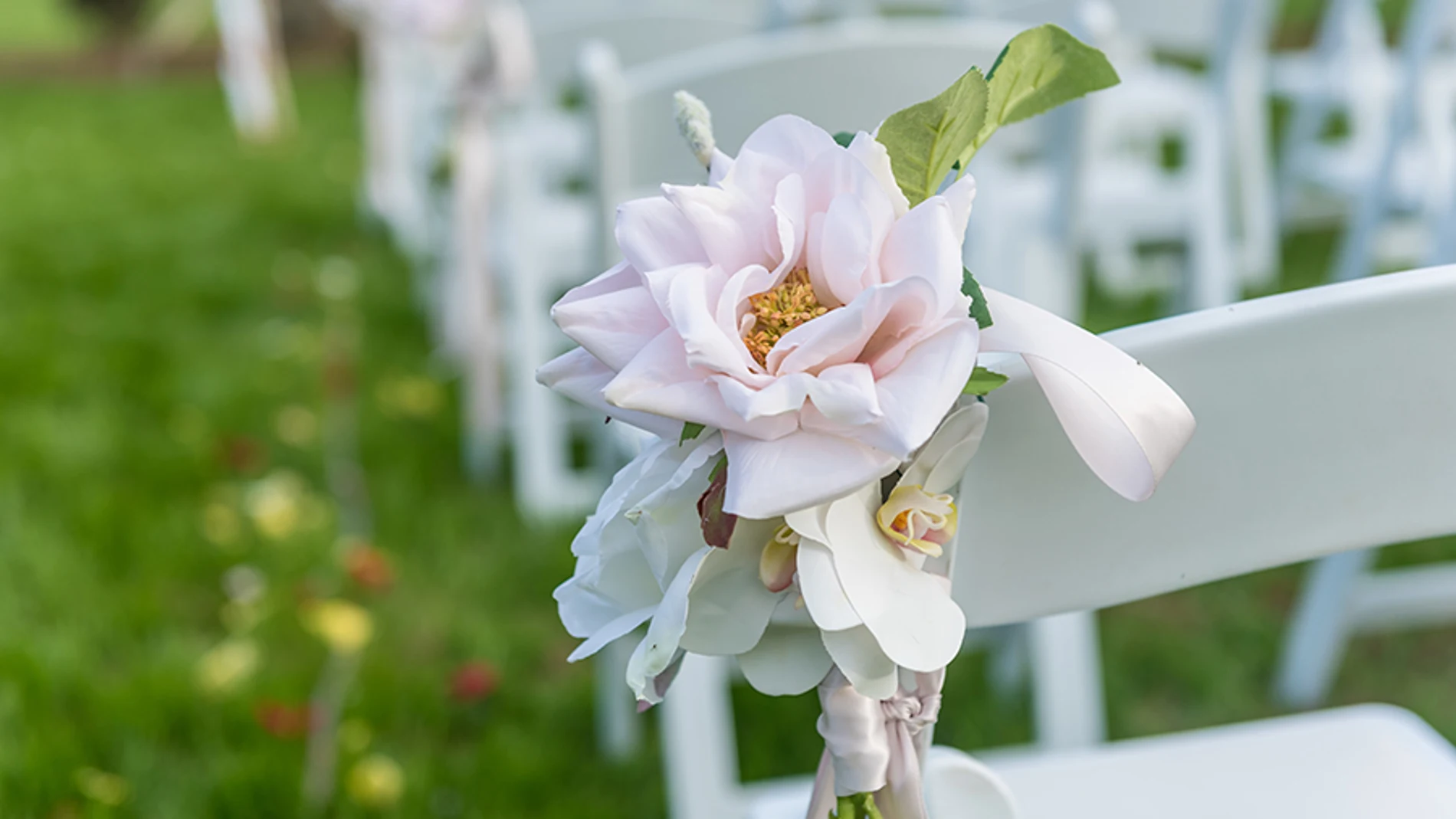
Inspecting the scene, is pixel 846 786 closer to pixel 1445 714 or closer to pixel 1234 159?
pixel 1445 714

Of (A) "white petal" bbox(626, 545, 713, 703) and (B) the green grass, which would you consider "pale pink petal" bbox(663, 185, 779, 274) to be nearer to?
(A) "white petal" bbox(626, 545, 713, 703)

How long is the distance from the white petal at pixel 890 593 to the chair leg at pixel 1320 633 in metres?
1.23

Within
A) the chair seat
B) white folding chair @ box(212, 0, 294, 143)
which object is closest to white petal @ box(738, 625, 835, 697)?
the chair seat

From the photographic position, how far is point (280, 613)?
1728mm

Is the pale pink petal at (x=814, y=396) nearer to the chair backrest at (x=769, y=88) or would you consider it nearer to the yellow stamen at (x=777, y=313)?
the yellow stamen at (x=777, y=313)

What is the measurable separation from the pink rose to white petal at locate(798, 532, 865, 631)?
0.11 feet

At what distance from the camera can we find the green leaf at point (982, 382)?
411mm

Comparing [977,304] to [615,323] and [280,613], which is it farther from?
[280,613]

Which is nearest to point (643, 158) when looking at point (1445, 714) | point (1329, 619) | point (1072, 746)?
point (1072, 746)

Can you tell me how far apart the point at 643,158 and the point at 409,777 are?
76 cm

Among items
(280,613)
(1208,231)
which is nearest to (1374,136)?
(1208,231)

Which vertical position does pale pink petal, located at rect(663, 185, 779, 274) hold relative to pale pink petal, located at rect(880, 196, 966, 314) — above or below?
above

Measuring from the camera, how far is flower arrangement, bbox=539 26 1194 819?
1.23 ft

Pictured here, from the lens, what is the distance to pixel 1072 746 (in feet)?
3.57
